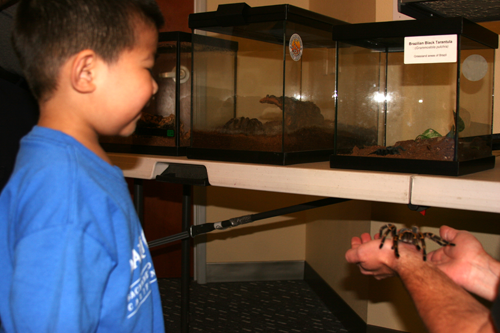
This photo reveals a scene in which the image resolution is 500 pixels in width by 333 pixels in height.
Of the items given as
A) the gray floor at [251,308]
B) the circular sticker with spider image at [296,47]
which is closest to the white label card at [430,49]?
the circular sticker with spider image at [296,47]

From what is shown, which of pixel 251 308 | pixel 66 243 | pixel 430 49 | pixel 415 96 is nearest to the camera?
pixel 66 243

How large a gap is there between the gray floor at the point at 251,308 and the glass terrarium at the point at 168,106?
47.0 inches

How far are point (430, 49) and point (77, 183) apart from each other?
909 mm

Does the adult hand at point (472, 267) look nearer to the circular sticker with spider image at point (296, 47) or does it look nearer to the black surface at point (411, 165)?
the black surface at point (411, 165)

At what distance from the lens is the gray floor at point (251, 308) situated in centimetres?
226

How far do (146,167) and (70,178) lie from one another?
2.60 feet

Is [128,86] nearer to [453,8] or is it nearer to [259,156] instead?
[259,156]

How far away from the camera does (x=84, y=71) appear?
59 cm

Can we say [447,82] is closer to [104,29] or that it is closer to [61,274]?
[104,29]

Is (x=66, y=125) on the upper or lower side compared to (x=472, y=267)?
upper

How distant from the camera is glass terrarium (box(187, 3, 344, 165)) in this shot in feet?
4.12

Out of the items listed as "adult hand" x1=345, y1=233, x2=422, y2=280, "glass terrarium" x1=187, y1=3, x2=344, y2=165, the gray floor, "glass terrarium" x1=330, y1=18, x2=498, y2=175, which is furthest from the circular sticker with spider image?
the gray floor

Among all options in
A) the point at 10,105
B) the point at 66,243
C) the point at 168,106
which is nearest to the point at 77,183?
the point at 66,243

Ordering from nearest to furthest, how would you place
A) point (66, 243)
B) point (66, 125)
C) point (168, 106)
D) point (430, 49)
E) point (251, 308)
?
point (66, 243)
point (66, 125)
point (430, 49)
point (168, 106)
point (251, 308)
